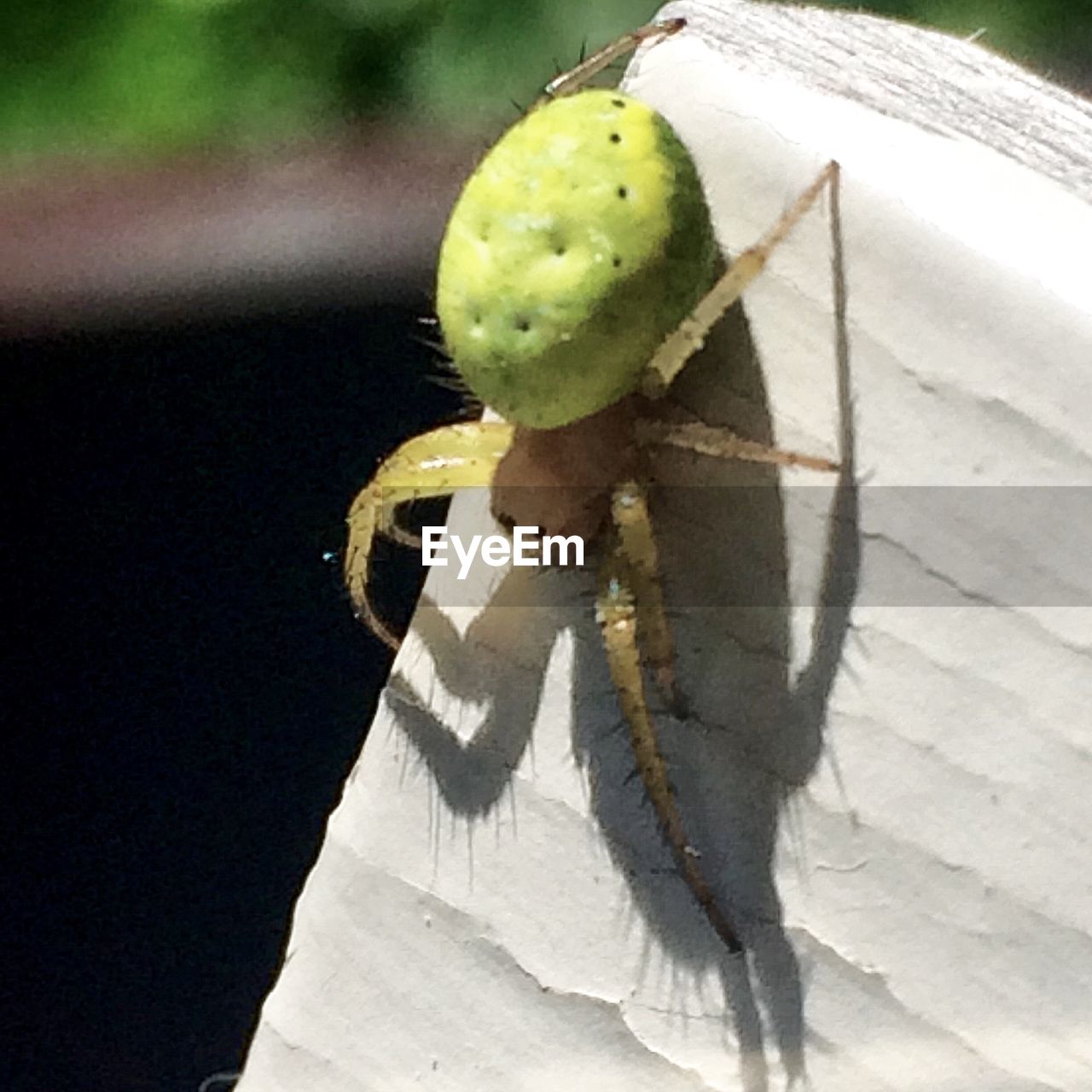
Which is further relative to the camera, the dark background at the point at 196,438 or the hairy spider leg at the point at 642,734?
the dark background at the point at 196,438

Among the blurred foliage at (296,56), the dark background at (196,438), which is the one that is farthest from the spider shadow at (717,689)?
the blurred foliage at (296,56)

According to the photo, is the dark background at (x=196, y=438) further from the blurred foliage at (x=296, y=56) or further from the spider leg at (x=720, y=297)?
the spider leg at (x=720, y=297)

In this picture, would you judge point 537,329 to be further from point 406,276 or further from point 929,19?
point 929,19

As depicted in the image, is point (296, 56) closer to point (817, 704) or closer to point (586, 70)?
point (586, 70)

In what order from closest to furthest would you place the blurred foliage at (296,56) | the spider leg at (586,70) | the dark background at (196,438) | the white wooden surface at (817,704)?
1. the white wooden surface at (817,704)
2. the spider leg at (586,70)
3. the dark background at (196,438)
4. the blurred foliage at (296,56)

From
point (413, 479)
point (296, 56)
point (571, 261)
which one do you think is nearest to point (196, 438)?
point (296, 56)

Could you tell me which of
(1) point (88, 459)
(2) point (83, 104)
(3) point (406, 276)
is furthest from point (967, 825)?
(2) point (83, 104)

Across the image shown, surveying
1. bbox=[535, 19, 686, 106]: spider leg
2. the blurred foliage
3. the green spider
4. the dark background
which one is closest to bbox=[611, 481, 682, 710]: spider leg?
the green spider

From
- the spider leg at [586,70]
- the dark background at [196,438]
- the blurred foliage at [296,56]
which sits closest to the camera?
A: the spider leg at [586,70]
